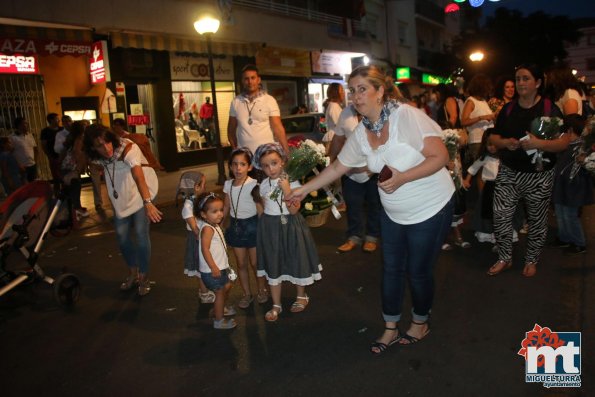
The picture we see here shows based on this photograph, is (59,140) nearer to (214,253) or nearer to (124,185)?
(124,185)

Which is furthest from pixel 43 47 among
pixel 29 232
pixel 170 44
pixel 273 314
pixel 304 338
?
pixel 304 338

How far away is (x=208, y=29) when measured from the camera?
Answer: 459 inches

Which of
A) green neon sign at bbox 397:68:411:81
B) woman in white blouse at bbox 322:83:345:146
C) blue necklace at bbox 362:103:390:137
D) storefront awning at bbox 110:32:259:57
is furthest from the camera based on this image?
green neon sign at bbox 397:68:411:81

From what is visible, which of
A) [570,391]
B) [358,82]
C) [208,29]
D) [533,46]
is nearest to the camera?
[570,391]

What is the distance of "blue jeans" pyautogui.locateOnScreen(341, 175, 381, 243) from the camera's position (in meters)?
6.00

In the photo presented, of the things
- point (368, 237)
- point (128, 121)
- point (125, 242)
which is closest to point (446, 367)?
point (368, 237)

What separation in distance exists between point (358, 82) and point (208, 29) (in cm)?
939

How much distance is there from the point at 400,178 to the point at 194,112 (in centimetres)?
1409

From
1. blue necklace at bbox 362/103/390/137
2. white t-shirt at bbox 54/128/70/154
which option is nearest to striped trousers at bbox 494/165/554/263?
blue necklace at bbox 362/103/390/137

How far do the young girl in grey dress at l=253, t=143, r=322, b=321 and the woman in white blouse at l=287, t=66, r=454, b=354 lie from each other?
0.56 m

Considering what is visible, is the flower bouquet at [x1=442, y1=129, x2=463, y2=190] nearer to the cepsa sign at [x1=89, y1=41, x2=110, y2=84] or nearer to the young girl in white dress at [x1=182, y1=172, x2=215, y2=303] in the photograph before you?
the young girl in white dress at [x1=182, y1=172, x2=215, y2=303]

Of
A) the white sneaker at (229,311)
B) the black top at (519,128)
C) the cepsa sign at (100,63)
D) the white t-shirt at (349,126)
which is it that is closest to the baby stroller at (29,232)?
the white sneaker at (229,311)

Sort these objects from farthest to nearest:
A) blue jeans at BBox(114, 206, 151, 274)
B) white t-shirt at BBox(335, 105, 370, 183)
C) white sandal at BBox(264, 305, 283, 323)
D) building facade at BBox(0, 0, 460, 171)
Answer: building facade at BBox(0, 0, 460, 171) → white t-shirt at BBox(335, 105, 370, 183) → blue jeans at BBox(114, 206, 151, 274) → white sandal at BBox(264, 305, 283, 323)

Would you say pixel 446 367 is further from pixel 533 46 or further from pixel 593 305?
pixel 533 46
